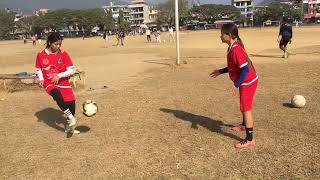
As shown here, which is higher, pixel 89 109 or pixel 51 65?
pixel 51 65

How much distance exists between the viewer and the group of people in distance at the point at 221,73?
6.07 m

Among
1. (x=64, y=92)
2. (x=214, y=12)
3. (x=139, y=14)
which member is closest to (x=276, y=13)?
(x=214, y=12)

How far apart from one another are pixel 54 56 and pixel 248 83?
328cm

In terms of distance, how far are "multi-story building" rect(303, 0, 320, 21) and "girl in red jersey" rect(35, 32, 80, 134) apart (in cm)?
14249

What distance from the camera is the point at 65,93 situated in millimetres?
7121

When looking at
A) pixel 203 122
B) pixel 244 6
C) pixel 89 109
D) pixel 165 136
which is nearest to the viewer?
pixel 165 136

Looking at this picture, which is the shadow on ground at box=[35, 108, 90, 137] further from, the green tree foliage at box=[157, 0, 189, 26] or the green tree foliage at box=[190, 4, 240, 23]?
the green tree foliage at box=[190, 4, 240, 23]

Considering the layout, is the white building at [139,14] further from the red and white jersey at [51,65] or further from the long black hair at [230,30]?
the long black hair at [230,30]

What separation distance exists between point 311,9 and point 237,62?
5830 inches

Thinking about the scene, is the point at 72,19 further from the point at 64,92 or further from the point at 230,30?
the point at 230,30

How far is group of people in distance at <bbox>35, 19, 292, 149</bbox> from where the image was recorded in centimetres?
607

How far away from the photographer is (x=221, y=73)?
658cm

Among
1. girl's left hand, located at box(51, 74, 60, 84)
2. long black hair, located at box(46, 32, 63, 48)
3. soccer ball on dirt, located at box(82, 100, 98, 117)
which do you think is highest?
long black hair, located at box(46, 32, 63, 48)

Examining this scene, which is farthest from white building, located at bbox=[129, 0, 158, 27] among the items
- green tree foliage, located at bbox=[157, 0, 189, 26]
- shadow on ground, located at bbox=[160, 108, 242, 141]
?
shadow on ground, located at bbox=[160, 108, 242, 141]
